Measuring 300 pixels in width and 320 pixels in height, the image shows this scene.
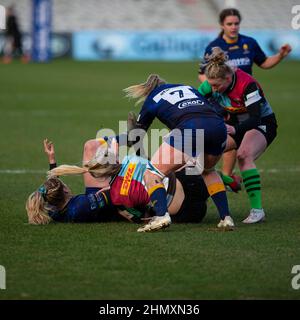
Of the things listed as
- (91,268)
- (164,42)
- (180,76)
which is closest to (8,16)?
→ (164,42)

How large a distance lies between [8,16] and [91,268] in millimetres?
30472

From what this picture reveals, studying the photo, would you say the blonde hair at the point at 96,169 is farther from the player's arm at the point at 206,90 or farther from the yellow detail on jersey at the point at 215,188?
A: the player's arm at the point at 206,90

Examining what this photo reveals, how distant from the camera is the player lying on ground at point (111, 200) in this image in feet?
26.6

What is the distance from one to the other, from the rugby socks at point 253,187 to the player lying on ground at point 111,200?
531mm

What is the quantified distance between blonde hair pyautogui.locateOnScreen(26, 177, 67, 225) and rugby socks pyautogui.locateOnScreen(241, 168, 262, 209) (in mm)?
1849

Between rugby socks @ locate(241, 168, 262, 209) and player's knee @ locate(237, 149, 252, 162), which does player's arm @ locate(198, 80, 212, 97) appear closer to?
player's knee @ locate(237, 149, 252, 162)

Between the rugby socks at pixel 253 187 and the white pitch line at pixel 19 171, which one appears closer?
the rugby socks at pixel 253 187

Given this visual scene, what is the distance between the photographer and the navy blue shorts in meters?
7.68

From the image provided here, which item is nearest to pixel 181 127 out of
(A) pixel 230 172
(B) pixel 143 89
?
(B) pixel 143 89

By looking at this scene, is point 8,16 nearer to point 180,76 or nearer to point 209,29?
point 209,29

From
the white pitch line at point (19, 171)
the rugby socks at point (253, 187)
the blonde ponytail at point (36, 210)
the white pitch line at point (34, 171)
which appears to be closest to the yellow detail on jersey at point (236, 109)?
the rugby socks at point (253, 187)

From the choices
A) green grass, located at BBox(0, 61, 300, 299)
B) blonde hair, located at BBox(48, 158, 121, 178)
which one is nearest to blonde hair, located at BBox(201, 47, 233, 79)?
blonde hair, located at BBox(48, 158, 121, 178)

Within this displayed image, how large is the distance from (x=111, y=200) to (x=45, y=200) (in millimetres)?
623

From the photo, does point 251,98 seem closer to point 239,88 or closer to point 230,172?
point 239,88
